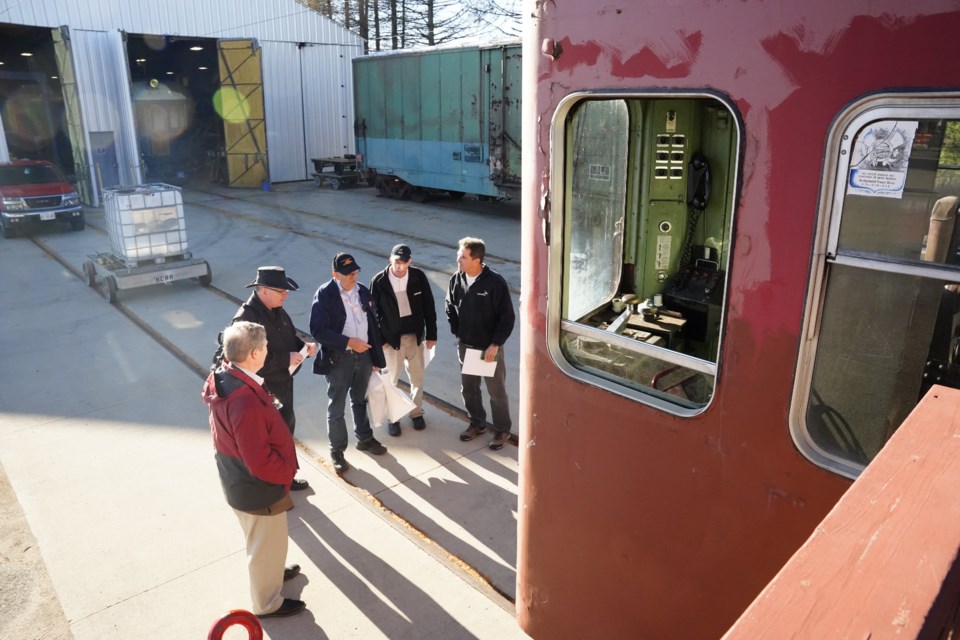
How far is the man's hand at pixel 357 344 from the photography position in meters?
4.95

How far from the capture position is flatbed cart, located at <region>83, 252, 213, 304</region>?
31.5 feet

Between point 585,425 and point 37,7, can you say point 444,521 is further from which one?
point 37,7

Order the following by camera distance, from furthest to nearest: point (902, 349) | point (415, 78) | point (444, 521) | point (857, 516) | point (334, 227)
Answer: point (415, 78) → point (334, 227) → point (444, 521) → point (902, 349) → point (857, 516)

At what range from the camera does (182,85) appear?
98.6 feet

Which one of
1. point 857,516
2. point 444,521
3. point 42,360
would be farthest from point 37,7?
point 857,516

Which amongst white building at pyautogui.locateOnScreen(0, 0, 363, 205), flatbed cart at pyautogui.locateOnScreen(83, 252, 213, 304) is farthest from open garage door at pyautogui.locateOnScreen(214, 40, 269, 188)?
flatbed cart at pyautogui.locateOnScreen(83, 252, 213, 304)

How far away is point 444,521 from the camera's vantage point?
4.69 m

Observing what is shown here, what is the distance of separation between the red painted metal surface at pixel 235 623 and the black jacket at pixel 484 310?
8.82 feet

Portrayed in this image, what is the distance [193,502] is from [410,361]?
2024mm

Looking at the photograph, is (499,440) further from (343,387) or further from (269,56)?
(269,56)

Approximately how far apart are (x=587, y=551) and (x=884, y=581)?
195cm

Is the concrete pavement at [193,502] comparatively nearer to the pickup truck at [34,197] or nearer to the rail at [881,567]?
the rail at [881,567]

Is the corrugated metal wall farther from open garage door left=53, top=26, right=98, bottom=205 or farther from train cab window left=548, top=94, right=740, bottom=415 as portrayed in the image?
train cab window left=548, top=94, right=740, bottom=415

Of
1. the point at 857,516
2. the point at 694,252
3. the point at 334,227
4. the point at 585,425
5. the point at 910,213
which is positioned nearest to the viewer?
the point at 857,516
